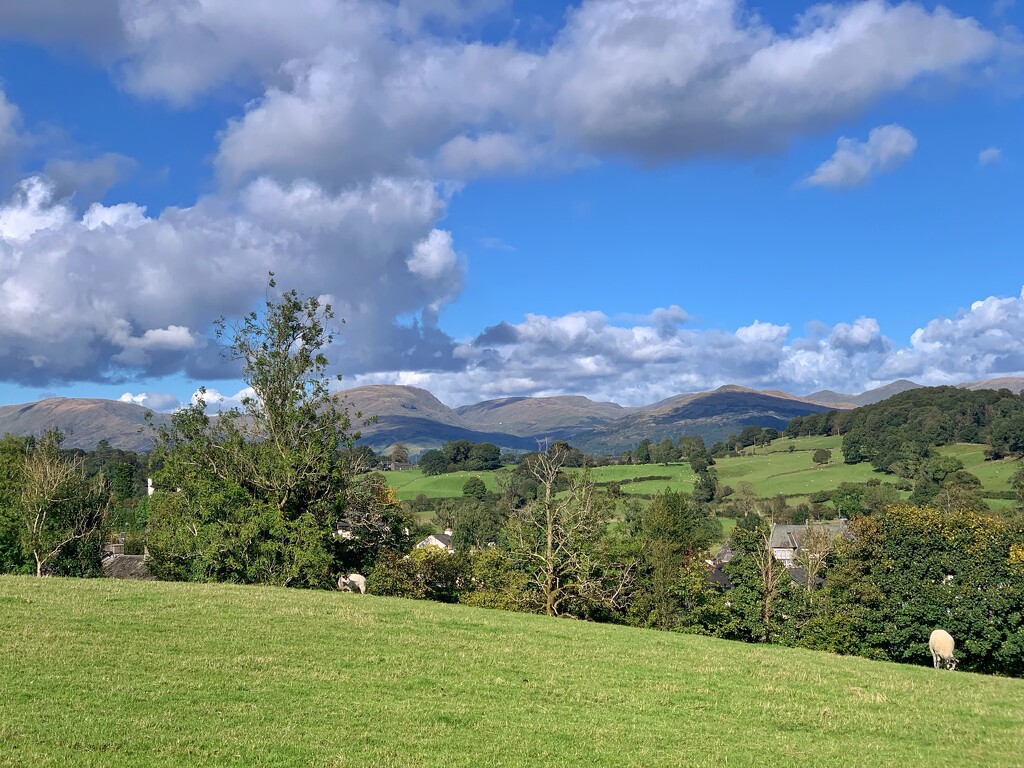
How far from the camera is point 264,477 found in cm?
4484

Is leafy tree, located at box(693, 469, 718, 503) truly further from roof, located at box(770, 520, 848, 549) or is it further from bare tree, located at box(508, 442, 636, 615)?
bare tree, located at box(508, 442, 636, 615)

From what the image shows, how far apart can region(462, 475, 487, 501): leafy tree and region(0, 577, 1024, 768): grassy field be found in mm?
144237

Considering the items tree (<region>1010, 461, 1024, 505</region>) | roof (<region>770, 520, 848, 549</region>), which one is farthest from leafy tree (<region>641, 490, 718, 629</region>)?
tree (<region>1010, 461, 1024, 505</region>)

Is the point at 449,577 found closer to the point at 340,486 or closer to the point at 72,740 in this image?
the point at 340,486

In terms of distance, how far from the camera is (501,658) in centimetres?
2325

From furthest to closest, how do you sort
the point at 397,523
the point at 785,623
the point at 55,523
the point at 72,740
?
1. the point at 55,523
2. the point at 785,623
3. the point at 397,523
4. the point at 72,740

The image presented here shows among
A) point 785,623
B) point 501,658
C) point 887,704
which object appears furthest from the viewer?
point 785,623

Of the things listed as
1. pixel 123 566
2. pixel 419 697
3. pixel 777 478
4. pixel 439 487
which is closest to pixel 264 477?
pixel 419 697

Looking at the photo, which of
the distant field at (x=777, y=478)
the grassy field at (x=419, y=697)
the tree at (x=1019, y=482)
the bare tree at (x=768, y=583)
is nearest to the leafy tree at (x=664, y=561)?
the bare tree at (x=768, y=583)

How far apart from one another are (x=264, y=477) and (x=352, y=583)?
25.9 ft

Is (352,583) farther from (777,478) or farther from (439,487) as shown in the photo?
(777,478)

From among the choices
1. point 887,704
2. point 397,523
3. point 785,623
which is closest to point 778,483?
point 785,623

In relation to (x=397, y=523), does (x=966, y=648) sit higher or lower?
lower

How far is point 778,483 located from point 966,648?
136m
